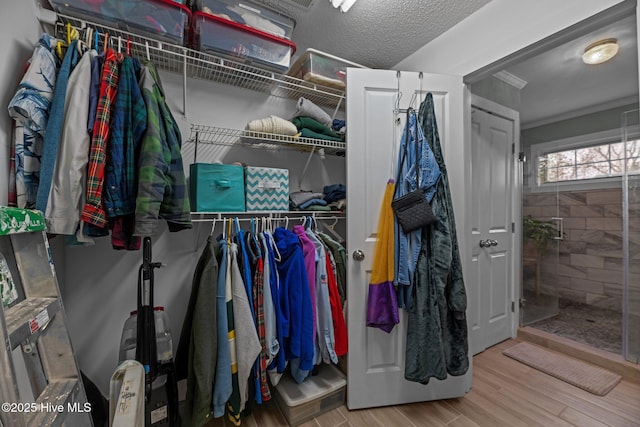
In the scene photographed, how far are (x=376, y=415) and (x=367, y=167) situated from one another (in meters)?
1.49

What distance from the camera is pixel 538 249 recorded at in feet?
9.33

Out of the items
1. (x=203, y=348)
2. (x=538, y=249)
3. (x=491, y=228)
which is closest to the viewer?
(x=203, y=348)

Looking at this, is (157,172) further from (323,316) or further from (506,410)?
(506,410)

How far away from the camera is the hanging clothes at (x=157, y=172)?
888mm

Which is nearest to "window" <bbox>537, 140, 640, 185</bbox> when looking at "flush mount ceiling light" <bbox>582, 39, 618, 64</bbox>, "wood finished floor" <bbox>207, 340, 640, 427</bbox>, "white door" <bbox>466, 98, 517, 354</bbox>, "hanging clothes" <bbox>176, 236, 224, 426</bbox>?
"flush mount ceiling light" <bbox>582, 39, 618, 64</bbox>

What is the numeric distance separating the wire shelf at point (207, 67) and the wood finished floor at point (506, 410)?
2.00 metres

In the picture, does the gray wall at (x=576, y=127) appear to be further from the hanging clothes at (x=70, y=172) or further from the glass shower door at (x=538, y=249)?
the hanging clothes at (x=70, y=172)

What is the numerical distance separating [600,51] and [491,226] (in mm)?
1535

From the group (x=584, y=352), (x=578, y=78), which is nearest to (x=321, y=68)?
(x=578, y=78)

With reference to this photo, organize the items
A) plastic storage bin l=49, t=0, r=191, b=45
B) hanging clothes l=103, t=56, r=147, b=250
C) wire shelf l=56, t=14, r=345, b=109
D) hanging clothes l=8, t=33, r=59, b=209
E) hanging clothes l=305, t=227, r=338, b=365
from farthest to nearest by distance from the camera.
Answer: hanging clothes l=305, t=227, r=338, b=365, wire shelf l=56, t=14, r=345, b=109, plastic storage bin l=49, t=0, r=191, b=45, hanging clothes l=103, t=56, r=147, b=250, hanging clothes l=8, t=33, r=59, b=209

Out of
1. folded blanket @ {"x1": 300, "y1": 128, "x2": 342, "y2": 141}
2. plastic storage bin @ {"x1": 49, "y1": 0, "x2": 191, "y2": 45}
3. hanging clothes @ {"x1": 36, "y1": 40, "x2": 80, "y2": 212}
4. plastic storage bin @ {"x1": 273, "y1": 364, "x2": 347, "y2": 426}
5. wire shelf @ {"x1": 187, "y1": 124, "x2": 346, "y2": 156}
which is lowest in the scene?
plastic storage bin @ {"x1": 273, "y1": 364, "x2": 347, "y2": 426}

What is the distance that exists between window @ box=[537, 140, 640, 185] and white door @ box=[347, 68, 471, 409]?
275cm

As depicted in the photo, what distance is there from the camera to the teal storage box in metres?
1.31

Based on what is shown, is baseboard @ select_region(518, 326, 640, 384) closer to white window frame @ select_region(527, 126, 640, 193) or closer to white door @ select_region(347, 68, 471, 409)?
white door @ select_region(347, 68, 471, 409)
